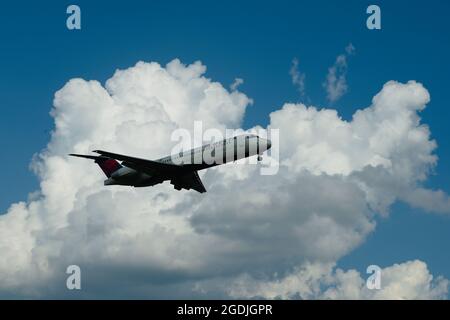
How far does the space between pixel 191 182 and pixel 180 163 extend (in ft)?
44.2

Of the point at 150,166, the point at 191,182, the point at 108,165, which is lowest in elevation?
the point at 150,166

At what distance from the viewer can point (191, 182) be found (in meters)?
96.4

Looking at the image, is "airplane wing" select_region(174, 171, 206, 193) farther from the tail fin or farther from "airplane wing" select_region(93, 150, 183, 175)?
the tail fin

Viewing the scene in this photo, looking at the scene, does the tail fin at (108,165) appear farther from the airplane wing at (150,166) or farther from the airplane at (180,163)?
the airplane wing at (150,166)

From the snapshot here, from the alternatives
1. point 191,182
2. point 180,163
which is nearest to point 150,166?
point 180,163

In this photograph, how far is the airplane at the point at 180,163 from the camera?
3029 inches

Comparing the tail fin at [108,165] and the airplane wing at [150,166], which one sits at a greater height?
the tail fin at [108,165]

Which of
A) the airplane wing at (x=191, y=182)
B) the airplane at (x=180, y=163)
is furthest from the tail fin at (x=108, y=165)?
the airplane wing at (x=191, y=182)

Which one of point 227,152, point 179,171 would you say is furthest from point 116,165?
point 227,152

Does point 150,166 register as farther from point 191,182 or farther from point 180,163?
point 191,182

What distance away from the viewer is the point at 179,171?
279 ft

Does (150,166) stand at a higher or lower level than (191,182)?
lower
